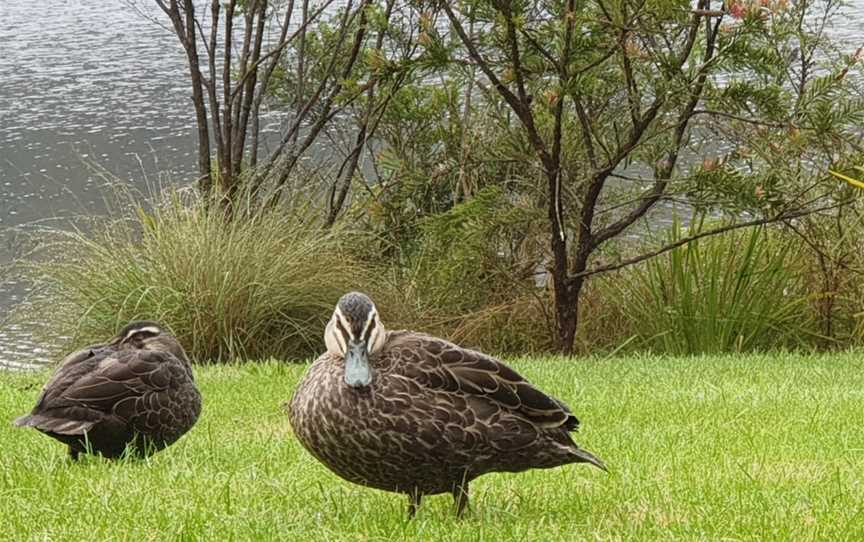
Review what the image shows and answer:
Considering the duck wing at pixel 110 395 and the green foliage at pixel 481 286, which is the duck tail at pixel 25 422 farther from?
the green foliage at pixel 481 286

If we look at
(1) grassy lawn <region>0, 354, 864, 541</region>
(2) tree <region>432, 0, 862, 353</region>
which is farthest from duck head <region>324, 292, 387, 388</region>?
(2) tree <region>432, 0, 862, 353</region>

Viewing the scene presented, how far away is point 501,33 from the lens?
966cm

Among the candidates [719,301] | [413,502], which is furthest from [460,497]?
[719,301]

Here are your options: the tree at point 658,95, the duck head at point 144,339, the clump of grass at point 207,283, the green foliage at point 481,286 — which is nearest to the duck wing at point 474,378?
the duck head at point 144,339

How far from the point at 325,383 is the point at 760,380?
4858mm

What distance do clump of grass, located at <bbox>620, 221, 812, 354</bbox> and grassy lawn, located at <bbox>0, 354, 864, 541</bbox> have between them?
2737 mm

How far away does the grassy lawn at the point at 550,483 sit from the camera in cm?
397

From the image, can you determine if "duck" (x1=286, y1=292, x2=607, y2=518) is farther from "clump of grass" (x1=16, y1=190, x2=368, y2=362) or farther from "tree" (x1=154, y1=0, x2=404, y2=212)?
"tree" (x1=154, y1=0, x2=404, y2=212)

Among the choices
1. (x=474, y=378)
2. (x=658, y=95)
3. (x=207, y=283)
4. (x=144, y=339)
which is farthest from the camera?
(x=207, y=283)

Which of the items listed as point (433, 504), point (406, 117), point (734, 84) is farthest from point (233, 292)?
point (433, 504)

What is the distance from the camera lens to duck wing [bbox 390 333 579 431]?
4109 mm

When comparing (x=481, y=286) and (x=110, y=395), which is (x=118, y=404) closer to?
(x=110, y=395)

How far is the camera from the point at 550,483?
5082mm

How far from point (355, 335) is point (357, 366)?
97mm
